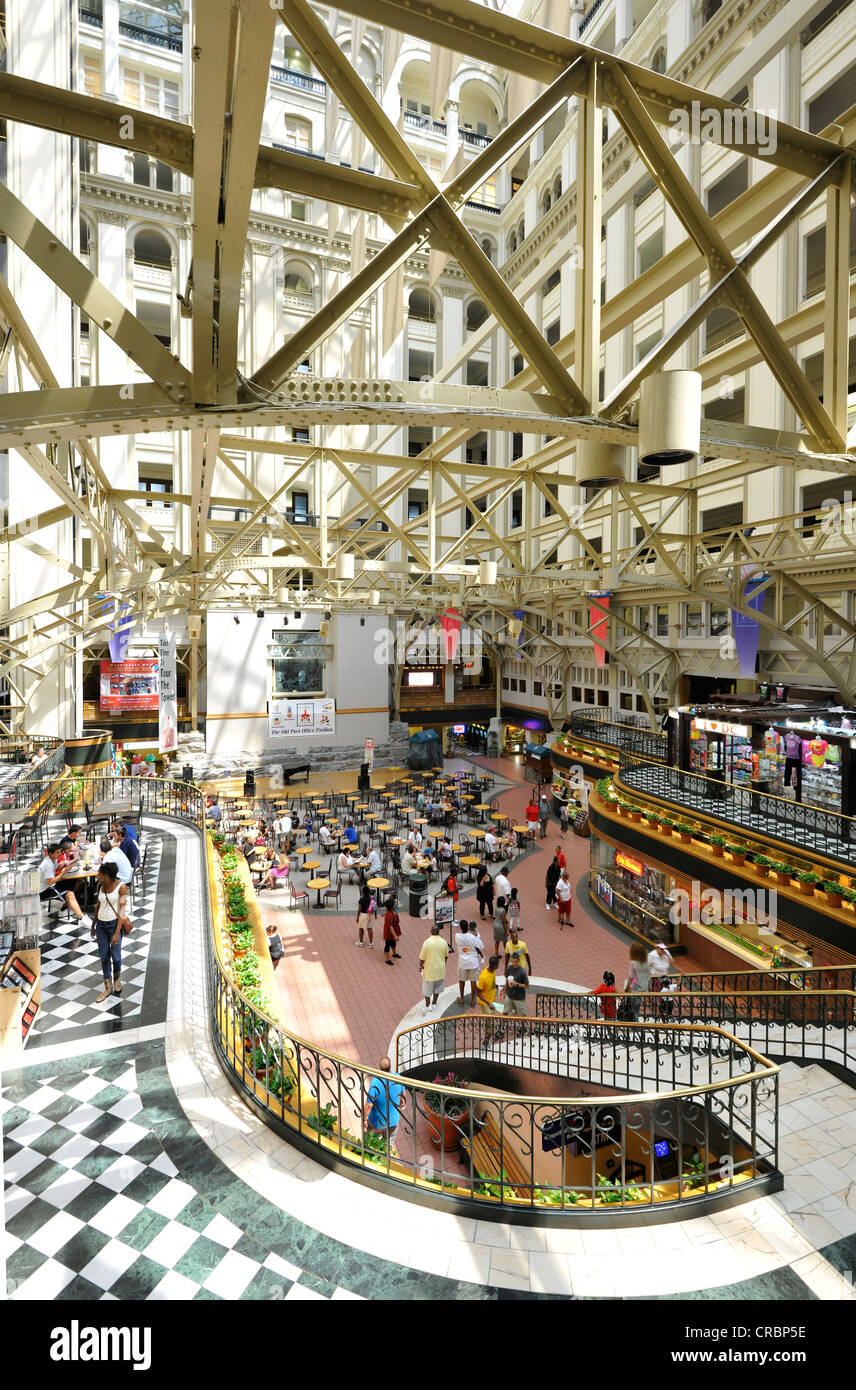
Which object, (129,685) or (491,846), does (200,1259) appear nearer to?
(491,846)

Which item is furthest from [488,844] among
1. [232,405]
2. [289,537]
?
[232,405]

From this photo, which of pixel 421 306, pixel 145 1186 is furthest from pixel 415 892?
pixel 421 306

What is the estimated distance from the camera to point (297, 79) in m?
23.4

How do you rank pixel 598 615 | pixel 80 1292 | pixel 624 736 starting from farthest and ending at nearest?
1. pixel 624 736
2. pixel 598 615
3. pixel 80 1292

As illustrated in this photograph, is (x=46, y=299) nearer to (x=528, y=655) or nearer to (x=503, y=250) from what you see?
(x=503, y=250)

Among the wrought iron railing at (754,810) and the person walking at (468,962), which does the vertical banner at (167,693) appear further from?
the wrought iron railing at (754,810)

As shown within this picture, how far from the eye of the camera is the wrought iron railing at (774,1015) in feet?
22.3

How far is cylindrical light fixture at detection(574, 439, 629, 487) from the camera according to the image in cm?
357

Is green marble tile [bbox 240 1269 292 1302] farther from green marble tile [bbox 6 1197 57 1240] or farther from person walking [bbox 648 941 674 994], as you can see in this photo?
person walking [bbox 648 941 674 994]

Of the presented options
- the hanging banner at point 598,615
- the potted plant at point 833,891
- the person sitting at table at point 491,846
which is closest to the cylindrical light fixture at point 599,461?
the potted plant at point 833,891

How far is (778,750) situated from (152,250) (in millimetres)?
29730

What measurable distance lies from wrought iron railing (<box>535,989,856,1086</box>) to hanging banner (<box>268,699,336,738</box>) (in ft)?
55.9

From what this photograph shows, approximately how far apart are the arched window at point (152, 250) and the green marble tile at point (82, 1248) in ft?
96.5

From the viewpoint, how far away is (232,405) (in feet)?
9.37
